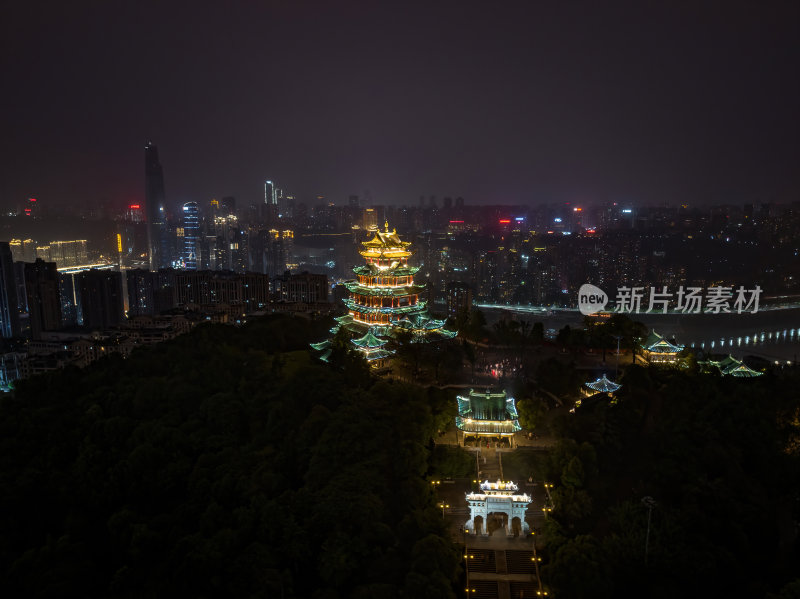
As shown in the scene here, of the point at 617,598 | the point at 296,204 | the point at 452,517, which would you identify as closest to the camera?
the point at 617,598

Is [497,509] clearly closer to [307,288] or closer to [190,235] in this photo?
[307,288]

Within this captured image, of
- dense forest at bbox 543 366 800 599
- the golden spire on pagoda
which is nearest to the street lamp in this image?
dense forest at bbox 543 366 800 599

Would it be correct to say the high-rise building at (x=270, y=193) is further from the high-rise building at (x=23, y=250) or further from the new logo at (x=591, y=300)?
the new logo at (x=591, y=300)

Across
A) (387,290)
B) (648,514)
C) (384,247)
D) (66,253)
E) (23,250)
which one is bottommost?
(648,514)

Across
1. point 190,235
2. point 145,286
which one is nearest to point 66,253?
point 190,235

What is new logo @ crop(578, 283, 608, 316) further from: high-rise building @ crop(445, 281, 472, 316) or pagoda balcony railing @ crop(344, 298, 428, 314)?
pagoda balcony railing @ crop(344, 298, 428, 314)

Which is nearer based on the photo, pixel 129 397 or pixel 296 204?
pixel 129 397

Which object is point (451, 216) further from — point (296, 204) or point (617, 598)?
point (617, 598)

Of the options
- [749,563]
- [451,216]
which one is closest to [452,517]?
[749,563]
